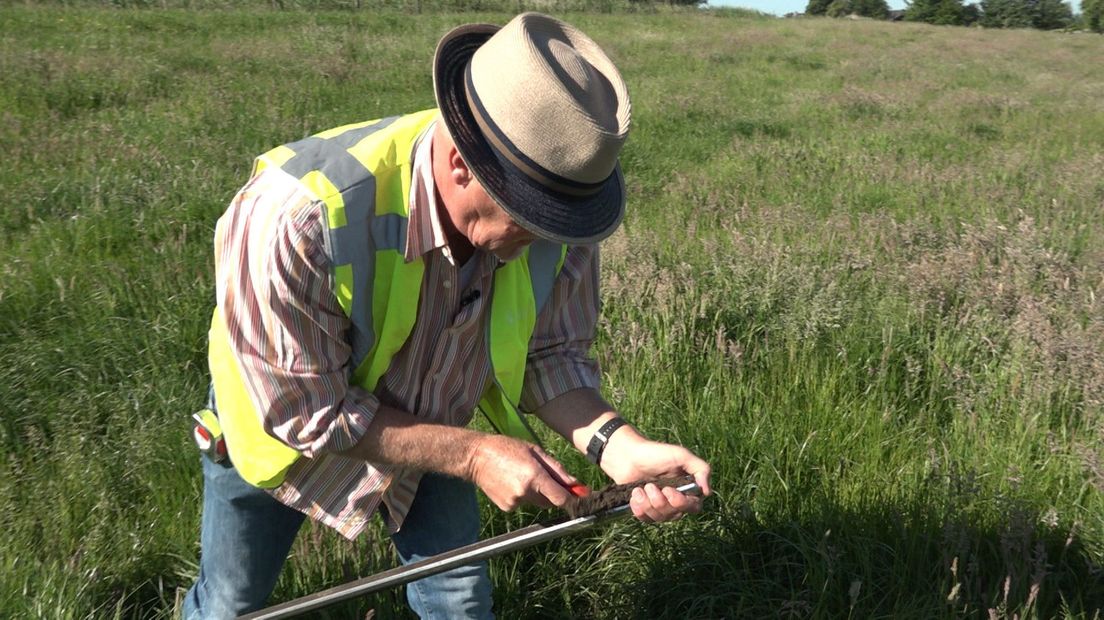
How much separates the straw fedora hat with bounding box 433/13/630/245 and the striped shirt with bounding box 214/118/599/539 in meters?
0.20

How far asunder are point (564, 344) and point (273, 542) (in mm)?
859

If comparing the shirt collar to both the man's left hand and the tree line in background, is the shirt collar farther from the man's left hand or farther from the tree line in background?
the tree line in background

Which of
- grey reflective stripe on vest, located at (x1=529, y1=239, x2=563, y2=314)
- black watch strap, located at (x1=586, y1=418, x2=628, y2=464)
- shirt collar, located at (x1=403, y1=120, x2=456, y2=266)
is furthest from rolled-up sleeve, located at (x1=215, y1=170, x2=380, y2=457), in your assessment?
black watch strap, located at (x1=586, y1=418, x2=628, y2=464)

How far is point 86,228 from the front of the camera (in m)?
4.97

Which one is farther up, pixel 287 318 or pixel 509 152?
pixel 509 152

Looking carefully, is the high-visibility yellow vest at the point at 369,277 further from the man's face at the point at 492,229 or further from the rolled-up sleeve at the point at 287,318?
the man's face at the point at 492,229

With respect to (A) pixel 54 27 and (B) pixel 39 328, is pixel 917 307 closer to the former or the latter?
(B) pixel 39 328

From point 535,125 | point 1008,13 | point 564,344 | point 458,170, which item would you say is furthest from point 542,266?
point 1008,13

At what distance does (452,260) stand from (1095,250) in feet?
14.9

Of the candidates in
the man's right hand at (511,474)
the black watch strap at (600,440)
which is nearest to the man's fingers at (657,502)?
the man's right hand at (511,474)

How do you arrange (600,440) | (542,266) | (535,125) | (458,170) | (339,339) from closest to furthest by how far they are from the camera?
(535,125), (458,170), (339,339), (542,266), (600,440)

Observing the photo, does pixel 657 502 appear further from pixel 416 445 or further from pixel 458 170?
pixel 458 170

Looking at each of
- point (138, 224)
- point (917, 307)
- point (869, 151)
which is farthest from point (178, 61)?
point (917, 307)

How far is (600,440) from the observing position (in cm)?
230
